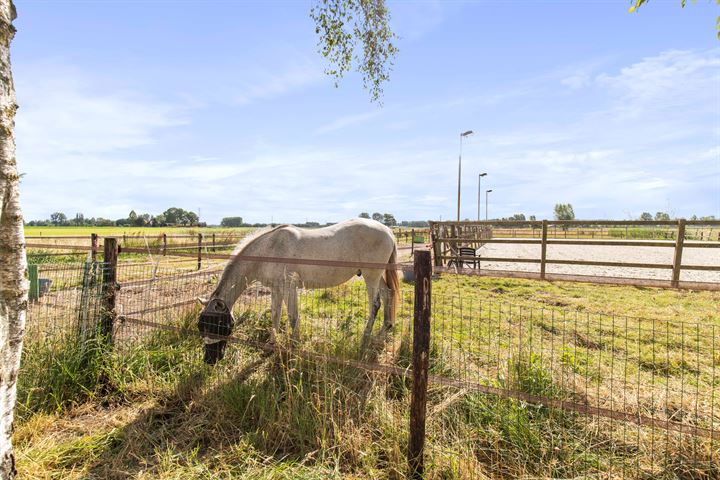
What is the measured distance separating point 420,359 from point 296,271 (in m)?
2.69

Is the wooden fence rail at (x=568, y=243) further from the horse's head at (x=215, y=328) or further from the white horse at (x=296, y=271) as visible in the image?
the horse's head at (x=215, y=328)

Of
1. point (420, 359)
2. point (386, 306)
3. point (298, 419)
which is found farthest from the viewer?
point (386, 306)

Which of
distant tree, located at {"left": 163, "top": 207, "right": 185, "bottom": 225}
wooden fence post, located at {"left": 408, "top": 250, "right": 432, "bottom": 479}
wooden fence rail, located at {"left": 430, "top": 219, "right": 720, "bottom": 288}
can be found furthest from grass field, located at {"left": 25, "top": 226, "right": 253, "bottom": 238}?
distant tree, located at {"left": 163, "top": 207, "right": 185, "bottom": 225}

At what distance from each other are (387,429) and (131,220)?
100126mm

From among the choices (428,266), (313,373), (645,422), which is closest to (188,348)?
(313,373)

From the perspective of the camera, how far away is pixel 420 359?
225 cm

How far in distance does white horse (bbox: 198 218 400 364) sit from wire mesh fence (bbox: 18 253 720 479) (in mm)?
196

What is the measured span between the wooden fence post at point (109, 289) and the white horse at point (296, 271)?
93 centimetres

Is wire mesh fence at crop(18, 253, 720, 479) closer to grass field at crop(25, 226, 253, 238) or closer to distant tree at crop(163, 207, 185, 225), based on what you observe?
grass field at crop(25, 226, 253, 238)

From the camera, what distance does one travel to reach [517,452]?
2.32 m

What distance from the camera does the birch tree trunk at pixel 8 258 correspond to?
1677mm

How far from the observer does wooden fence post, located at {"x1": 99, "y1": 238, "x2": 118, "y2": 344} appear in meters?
3.57

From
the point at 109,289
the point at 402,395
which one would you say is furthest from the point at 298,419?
the point at 109,289

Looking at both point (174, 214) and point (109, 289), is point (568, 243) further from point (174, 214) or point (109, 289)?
point (174, 214)
